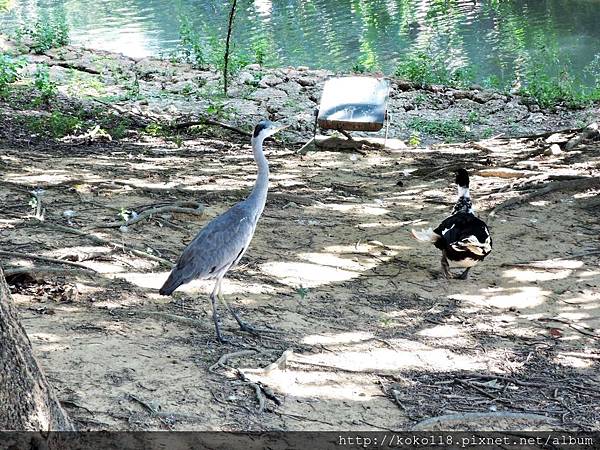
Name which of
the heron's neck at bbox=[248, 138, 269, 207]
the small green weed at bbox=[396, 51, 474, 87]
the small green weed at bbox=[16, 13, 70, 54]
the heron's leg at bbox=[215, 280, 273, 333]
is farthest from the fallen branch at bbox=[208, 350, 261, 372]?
the small green weed at bbox=[16, 13, 70, 54]

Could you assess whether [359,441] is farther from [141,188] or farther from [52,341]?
[141,188]

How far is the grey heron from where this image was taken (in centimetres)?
489

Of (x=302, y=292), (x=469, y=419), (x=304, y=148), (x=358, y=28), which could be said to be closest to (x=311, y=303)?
(x=302, y=292)

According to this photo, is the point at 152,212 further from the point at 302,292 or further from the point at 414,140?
the point at 414,140

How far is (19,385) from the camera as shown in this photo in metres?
3.09

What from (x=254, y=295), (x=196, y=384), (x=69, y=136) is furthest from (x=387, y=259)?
(x=69, y=136)

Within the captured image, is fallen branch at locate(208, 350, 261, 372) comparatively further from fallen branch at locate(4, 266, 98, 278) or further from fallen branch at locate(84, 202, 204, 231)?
fallen branch at locate(84, 202, 204, 231)

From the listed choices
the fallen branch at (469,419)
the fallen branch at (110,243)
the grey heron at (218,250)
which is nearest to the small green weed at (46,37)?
the fallen branch at (110,243)

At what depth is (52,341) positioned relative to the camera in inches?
179

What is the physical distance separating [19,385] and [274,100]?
1109 centimetres

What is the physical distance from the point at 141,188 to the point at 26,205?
131 centimetres

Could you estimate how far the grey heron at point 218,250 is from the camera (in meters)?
4.89

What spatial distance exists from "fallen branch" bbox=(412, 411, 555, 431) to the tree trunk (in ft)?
6.19

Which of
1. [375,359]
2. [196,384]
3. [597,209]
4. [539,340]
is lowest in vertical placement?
A: [597,209]
